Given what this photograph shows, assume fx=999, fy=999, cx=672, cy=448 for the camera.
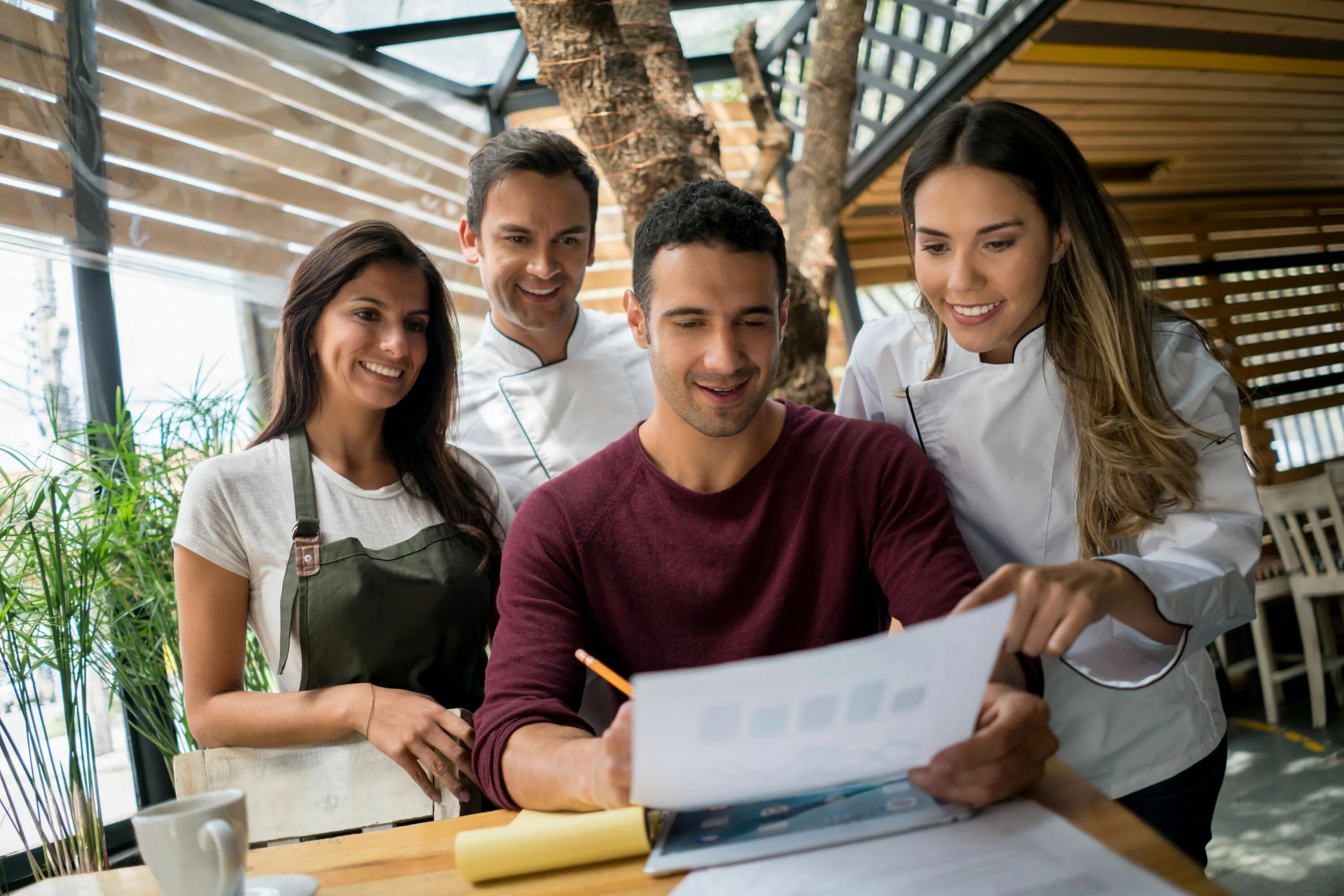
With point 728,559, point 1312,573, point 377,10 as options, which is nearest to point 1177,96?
point 1312,573

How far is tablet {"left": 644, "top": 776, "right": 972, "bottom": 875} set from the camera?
83 cm

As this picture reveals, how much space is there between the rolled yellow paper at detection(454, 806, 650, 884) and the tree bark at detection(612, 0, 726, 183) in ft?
6.68

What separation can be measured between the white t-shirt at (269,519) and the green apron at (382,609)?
22 millimetres

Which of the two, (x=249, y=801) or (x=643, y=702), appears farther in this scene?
(x=249, y=801)

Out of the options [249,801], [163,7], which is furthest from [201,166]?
[249,801]

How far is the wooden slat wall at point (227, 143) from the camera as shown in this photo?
265cm

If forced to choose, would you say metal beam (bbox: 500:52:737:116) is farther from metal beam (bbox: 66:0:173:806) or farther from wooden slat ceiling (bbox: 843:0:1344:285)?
metal beam (bbox: 66:0:173:806)

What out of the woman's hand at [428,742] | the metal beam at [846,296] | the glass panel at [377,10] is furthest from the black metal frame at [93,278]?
the metal beam at [846,296]

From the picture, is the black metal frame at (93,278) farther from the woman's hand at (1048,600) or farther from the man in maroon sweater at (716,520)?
the woman's hand at (1048,600)

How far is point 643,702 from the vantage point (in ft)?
2.26

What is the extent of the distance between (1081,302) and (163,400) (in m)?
2.54

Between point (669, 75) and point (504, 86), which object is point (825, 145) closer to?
point (669, 75)

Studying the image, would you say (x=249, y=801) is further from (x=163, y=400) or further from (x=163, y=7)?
(x=163, y=7)

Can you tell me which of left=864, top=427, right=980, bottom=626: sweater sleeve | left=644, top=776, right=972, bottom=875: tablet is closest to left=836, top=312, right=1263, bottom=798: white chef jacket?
left=864, top=427, right=980, bottom=626: sweater sleeve
